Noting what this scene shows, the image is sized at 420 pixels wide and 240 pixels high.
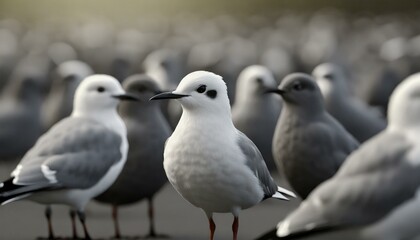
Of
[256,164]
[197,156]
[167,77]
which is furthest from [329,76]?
[197,156]

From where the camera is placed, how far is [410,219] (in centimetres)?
513

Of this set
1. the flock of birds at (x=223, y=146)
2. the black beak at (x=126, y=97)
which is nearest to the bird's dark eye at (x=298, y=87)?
the flock of birds at (x=223, y=146)

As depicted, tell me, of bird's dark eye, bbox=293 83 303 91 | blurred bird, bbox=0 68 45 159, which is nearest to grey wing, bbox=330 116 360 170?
bird's dark eye, bbox=293 83 303 91

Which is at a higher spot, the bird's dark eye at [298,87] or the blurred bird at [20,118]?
the bird's dark eye at [298,87]

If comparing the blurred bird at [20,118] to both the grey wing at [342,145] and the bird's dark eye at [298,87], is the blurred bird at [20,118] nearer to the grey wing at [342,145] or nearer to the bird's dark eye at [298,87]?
the bird's dark eye at [298,87]

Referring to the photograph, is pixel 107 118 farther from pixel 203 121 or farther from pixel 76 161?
pixel 203 121

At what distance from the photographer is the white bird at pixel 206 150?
5.84m

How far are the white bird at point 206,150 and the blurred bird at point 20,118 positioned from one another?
6253 mm

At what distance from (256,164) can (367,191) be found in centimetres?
103

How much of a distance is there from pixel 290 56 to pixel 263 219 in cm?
1369

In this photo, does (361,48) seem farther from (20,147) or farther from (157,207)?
(157,207)

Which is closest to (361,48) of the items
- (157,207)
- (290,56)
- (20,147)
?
(290,56)

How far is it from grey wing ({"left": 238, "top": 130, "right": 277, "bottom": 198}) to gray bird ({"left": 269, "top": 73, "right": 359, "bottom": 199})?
1240 mm

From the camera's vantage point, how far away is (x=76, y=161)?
7.43 metres
